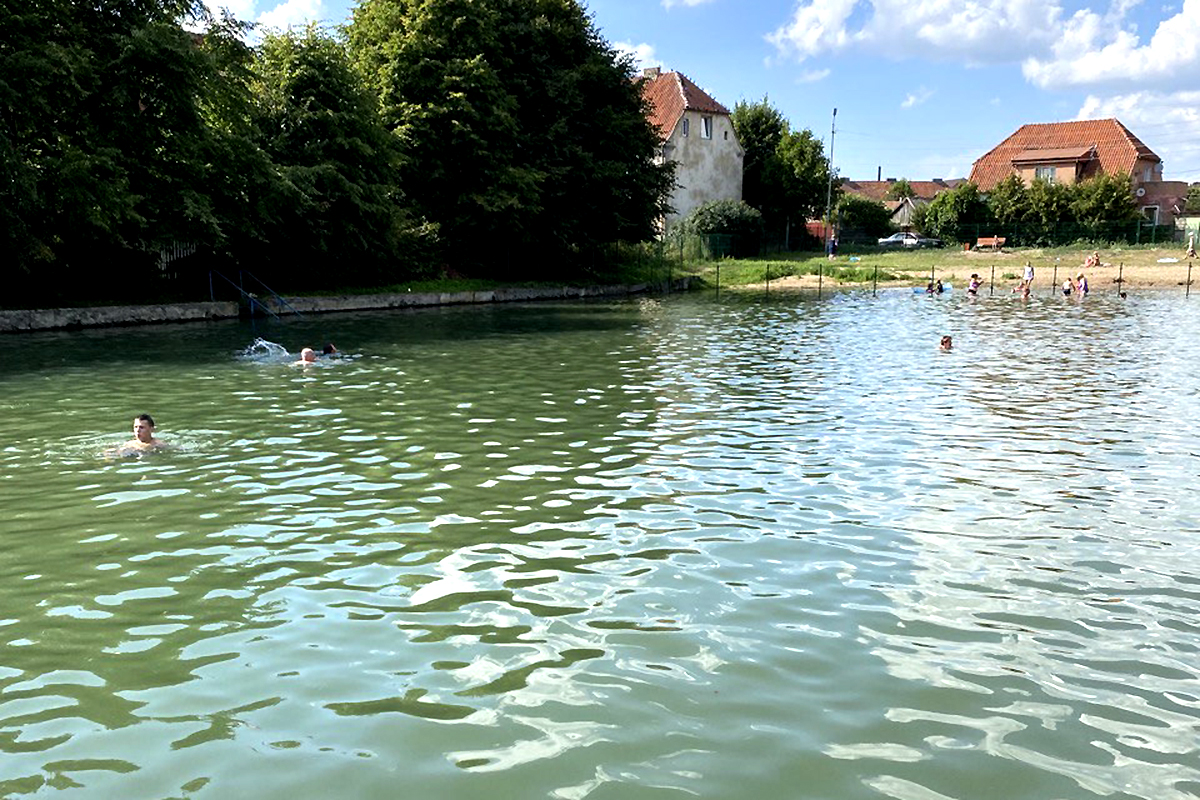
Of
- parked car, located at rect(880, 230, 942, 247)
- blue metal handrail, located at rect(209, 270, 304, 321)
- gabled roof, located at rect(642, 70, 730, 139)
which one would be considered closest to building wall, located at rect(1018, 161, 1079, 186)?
parked car, located at rect(880, 230, 942, 247)

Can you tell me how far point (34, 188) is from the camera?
27578 millimetres

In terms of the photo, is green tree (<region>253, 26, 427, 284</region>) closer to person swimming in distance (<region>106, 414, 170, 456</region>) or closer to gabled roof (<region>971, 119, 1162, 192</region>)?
person swimming in distance (<region>106, 414, 170, 456</region>)

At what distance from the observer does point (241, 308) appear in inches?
1411

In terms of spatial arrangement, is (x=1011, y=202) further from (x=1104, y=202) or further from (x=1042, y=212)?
(x=1104, y=202)

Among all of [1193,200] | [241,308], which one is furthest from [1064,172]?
[1193,200]

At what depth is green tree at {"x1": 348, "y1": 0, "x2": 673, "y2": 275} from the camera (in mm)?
44469

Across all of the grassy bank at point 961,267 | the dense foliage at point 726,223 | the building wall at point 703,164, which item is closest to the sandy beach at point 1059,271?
the grassy bank at point 961,267

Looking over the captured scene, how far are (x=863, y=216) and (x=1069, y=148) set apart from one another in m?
18.7

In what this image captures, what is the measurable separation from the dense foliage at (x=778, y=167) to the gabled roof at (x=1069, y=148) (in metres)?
Result: 14.2

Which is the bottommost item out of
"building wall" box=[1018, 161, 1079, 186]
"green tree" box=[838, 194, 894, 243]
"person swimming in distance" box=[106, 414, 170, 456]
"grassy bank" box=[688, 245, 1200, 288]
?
"person swimming in distance" box=[106, 414, 170, 456]

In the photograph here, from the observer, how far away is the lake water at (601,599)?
5258 millimetres

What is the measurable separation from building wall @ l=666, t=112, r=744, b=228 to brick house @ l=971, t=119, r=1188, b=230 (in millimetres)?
23347

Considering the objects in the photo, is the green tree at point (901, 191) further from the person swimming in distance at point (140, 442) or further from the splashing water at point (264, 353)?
the person swimming in distance at point (140, 442)

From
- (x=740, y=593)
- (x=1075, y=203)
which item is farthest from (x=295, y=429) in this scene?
(x=1075, y=203)
